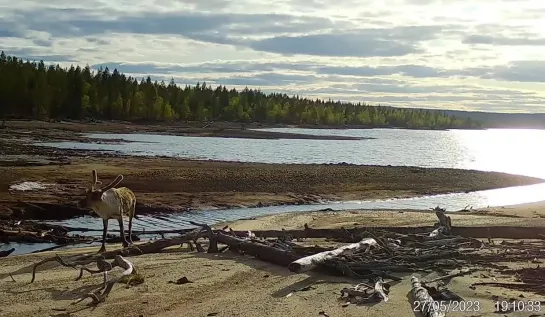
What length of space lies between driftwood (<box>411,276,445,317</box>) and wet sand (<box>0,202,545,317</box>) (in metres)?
0.14

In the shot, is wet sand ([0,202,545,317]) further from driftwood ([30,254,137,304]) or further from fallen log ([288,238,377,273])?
fallen log ([288,238,377,273])

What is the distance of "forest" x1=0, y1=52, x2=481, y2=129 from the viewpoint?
84.6 m

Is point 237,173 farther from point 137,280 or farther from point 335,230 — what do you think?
point 137,280

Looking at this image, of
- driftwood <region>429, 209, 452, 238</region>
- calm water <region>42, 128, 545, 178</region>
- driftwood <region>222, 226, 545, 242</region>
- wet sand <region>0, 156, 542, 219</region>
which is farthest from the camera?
calm water <region>42, 128, 545, 178</region>

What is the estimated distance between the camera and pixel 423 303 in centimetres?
887

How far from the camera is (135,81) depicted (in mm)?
123812

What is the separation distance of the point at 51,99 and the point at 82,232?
246ft

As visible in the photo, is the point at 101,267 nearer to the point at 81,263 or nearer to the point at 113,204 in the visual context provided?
the point at 81,263

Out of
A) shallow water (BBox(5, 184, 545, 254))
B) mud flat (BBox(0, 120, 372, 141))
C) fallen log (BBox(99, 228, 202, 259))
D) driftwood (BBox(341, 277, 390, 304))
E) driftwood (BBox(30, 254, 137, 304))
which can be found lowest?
mud flat (BBox(0, 120, 372, 141))

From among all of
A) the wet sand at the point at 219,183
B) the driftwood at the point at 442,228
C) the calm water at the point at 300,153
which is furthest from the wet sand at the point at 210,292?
the calm water at the point at 300,153

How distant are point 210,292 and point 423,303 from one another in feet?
10.1

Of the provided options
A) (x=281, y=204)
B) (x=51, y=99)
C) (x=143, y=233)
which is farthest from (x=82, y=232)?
(x=51, y=99)

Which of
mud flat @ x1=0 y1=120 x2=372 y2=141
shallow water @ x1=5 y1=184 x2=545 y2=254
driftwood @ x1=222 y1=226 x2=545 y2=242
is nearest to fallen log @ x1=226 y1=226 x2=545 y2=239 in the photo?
driftwood @ x1=222 y1=226 x2=545 y2=242
